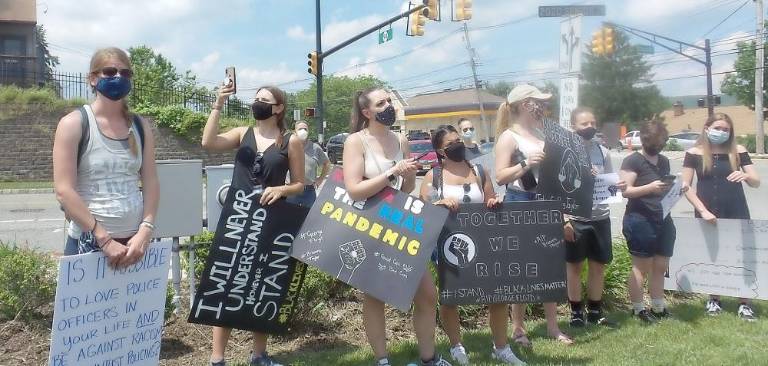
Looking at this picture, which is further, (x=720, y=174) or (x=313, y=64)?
(x=313, y=64)

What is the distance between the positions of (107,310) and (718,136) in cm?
471

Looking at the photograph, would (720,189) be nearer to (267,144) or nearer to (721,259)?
(721,259)

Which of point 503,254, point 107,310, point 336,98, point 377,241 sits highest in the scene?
point 336,98

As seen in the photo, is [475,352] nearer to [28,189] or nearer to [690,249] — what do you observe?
[690,249]

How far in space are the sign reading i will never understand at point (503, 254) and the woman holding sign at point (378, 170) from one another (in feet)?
0.65

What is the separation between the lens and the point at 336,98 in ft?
285

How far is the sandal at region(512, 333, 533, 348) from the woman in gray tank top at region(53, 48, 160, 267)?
2.69 m

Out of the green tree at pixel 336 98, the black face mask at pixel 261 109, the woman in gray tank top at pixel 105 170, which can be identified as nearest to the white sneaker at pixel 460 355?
the black face mask at pixel 261 109

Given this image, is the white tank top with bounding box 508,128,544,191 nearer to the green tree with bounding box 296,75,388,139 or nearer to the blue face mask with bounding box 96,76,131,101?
the blue face mask with bounding box 96,76,131,101

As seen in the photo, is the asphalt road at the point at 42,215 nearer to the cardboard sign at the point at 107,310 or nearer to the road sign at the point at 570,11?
the road sign at the point at 570,11

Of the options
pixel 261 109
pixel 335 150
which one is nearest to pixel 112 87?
pixel 261 109

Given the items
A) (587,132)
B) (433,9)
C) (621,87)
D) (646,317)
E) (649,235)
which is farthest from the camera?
(433,9)

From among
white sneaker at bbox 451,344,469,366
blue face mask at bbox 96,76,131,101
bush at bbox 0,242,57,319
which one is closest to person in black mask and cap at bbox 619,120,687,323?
white sneaker at bbox 451,344,469,366

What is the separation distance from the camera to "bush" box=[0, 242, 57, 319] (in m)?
4.42
